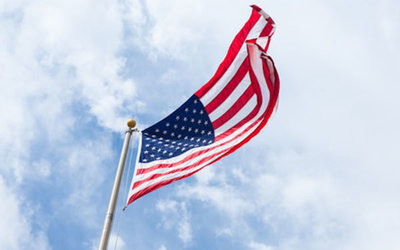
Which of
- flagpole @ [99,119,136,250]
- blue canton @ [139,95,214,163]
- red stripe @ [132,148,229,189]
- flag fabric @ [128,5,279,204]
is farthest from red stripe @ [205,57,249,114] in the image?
flagpole @ [99,119,136,250]

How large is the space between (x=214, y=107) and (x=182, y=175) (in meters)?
2.82

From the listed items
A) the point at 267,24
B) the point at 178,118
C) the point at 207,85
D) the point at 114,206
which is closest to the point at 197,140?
the point at 178,118

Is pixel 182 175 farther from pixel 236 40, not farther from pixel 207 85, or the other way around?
pixel 236 40

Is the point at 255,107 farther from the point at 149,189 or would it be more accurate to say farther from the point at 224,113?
the point at 149,189

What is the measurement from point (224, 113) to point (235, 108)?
1.23ft

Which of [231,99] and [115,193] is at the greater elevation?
[231,99]

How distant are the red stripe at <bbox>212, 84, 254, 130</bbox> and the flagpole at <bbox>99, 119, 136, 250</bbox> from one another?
2732mm

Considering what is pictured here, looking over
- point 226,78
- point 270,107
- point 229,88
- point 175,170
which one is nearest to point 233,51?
point 226,78

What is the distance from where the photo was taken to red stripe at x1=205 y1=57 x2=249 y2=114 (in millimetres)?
14461

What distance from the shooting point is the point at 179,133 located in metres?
14.0

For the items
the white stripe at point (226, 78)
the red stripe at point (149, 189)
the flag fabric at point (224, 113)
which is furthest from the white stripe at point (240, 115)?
the red stripe at point (149, 189)

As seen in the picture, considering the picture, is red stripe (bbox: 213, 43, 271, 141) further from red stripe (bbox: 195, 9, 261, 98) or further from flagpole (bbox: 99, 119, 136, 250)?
flagpole (bbox: 99, 119, 136, 250)

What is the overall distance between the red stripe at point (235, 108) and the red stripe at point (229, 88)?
0.36 meters

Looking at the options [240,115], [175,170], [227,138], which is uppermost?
[240,115]
